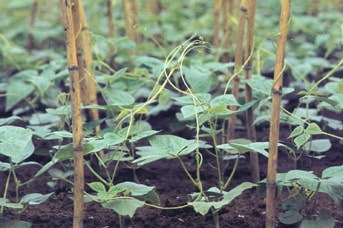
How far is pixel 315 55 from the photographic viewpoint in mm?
2947

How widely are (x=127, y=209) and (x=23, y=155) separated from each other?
306mm

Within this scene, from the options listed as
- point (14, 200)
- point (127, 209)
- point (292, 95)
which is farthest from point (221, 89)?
point (127, 209)

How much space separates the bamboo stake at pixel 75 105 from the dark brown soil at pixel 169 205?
0.14 m

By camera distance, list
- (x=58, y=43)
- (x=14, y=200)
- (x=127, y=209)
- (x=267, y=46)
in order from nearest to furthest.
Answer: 1. (x=127, y=209)
2. (x=14, y=200)
3. (x=267, y=46)
4. (x=58, y=43)

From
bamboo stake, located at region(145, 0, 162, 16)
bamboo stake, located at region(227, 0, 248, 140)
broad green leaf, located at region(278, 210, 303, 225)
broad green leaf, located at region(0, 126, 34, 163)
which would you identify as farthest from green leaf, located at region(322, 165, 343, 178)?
bamboo stake, located at region(145, 0, 162, 16)

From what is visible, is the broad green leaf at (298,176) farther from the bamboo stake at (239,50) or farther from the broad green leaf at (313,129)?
the bamboo stake at (239,50)

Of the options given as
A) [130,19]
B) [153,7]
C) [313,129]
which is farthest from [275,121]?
[153,7]

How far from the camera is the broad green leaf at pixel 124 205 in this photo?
1230 millimetres

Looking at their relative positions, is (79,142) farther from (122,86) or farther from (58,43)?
(58,43)

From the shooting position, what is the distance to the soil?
146 centimetres

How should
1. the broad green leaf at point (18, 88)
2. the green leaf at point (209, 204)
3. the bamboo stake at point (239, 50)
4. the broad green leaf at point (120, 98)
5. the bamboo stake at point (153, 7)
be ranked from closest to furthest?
the green leaf at point (209, 204) < the broad green leaf at point (120, 98) < the bamboo stake at point (239, 50) < the broad green leaf at point (18, 88) < the bamboo stake at point (153, 7)

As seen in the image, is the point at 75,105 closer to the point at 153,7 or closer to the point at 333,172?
the point at 333,172

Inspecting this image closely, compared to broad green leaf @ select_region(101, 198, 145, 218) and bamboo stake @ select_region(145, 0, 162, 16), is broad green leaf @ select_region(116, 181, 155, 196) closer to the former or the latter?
broad green leaf @ select_region(101, 198, 145, 218)

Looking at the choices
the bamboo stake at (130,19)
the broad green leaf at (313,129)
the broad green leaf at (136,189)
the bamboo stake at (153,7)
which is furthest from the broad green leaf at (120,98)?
the bamboo stake at (153,7)
